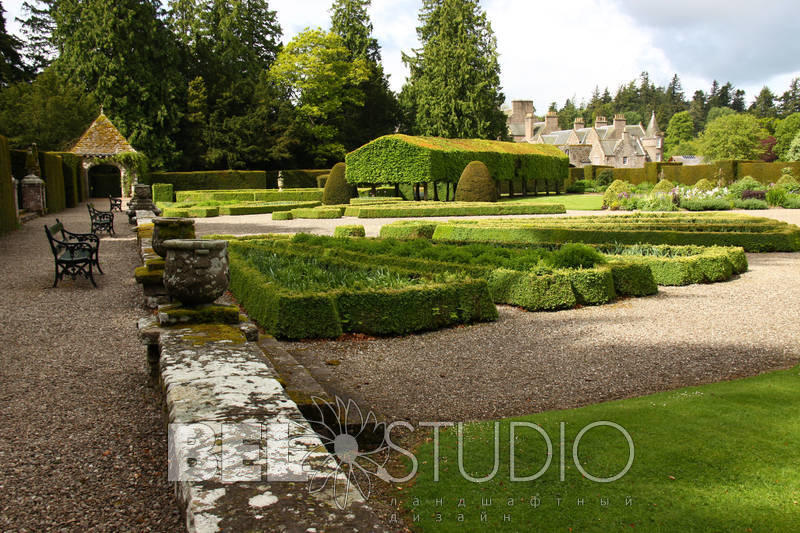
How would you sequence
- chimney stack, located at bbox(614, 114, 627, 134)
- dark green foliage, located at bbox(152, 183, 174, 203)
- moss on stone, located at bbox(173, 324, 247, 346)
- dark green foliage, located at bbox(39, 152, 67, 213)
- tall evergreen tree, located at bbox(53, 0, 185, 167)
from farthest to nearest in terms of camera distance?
chimney stack, located at bbox(614, 114, 627, 134)
tall evergreen tree, located at bbox(53, 0, 185, 167)
dark green foliage, located at bbox(152, 183, 174, 203)
dark green foliage, located at bbox(39, 152, 67, 213)
moss on stone, located at bbox(173, 324, 247, 346)

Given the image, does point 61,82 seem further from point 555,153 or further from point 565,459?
point 565,459

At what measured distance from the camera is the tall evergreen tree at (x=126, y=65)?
37625mm

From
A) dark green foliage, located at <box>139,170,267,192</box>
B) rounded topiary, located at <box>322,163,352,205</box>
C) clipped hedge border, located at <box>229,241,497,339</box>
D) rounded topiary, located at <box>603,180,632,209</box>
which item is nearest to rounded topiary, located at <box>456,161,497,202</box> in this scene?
rounded topiary, located at <box>603,180,632,209</box>

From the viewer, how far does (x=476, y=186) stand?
29.3 metres

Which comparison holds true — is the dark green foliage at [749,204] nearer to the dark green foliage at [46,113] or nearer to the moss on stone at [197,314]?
the moss on stone at [197,314]

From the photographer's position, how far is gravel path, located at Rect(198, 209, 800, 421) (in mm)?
4734

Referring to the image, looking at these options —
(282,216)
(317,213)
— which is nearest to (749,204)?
(317,213)

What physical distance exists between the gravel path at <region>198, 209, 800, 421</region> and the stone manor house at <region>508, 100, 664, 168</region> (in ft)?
203

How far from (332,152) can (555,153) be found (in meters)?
16.2

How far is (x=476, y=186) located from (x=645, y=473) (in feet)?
87.8

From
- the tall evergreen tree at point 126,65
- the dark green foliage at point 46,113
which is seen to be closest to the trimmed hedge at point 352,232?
the dark green foliage at point 46,113

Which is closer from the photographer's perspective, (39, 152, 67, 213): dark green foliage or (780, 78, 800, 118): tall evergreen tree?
(39, 152, 67, 213): dark green foliage

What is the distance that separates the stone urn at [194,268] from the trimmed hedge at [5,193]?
Answer: 44.1ft

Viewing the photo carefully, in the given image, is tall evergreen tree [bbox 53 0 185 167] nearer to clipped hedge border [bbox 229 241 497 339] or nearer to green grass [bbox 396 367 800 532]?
clipped hedge border [bbox 229 241 497 339]
